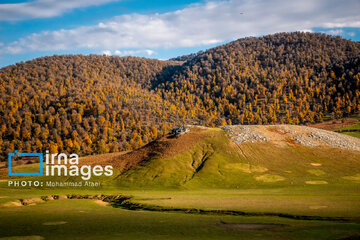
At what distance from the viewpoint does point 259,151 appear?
306 ft

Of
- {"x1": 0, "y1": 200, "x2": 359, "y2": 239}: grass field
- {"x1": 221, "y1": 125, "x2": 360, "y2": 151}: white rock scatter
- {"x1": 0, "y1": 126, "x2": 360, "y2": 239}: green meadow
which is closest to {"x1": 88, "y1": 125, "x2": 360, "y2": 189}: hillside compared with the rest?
{"x1": 221, "y1": 125, "x2": 360, "y2": 151}: white rock scatter

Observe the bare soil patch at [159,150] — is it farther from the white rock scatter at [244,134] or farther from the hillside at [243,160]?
the white rock scatter at [244,134]

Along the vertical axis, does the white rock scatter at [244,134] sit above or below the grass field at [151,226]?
above

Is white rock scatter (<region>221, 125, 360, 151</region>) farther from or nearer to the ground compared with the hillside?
farther from the ground

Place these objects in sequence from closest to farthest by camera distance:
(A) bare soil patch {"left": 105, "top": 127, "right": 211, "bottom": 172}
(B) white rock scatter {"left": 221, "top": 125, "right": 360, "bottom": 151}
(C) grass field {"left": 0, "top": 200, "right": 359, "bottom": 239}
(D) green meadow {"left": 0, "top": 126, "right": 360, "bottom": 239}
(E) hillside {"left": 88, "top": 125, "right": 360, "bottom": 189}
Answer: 1. (C) grass field {"left": 0, "top": 200, "right": 359, "bottom": 239}
2. (D) green meadow {"left": 0, "top": 126, "right": 360, "bottom": 239}
3. (E) hillside {"left": 88, "top": 125, "right": 360, "bottom": 189}
4. (A) bare soil patch {"left": 105, "top": 127, "right": 211, "bottom": 172}
5. (B) white rock scatter {"left": 221, "top": 125, "right": 360, "bottom": 151}

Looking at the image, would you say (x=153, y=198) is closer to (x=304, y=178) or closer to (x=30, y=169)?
(x=304, y=178)

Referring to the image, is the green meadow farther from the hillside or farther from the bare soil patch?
the bare soil patch

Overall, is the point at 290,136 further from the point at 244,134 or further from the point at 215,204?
the point at 215,204

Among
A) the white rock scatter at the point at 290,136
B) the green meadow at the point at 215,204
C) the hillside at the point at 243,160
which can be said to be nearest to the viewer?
the green meadow at the point at 215,204

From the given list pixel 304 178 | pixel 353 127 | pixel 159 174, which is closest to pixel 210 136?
pixel 159 174

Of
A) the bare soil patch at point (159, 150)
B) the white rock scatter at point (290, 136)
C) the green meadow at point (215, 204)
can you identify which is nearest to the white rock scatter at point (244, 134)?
the white rock scatter at point (290, 136)

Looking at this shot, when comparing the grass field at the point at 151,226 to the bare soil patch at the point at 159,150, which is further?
the bare soil patch at the point at 159,150

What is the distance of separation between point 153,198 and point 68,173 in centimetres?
4633

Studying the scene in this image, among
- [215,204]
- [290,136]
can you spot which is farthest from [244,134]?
[215,204]
